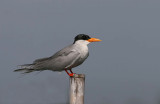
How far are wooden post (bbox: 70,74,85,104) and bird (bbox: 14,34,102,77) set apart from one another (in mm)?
398

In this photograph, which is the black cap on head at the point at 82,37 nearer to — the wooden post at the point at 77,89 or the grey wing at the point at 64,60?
the grey wing at the point at 64,60

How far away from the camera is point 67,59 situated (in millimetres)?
7137

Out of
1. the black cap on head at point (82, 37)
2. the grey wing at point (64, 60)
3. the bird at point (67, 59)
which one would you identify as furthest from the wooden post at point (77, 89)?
the black cap on head at point (82, 37)

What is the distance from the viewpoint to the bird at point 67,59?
7.14 m

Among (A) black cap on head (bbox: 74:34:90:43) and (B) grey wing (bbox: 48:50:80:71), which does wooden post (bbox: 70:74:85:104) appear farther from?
(A) black cap on head (bbox: 74:34:90:43)

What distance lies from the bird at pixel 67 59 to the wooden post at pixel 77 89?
40 centimetres

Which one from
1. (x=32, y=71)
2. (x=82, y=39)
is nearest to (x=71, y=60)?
(x=82, y=39)

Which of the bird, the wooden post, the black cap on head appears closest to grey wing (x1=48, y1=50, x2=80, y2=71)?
the bird

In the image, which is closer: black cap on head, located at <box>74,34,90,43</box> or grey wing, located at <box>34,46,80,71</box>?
grey wing, located at <box>34,46,80,71</box>

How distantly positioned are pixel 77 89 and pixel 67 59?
1.02m

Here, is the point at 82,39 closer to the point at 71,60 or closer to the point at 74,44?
the point at 74,44

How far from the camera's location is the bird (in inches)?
281

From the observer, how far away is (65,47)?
743 cm

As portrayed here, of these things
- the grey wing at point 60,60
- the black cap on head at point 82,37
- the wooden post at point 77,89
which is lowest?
the wooden post at point 77,89
